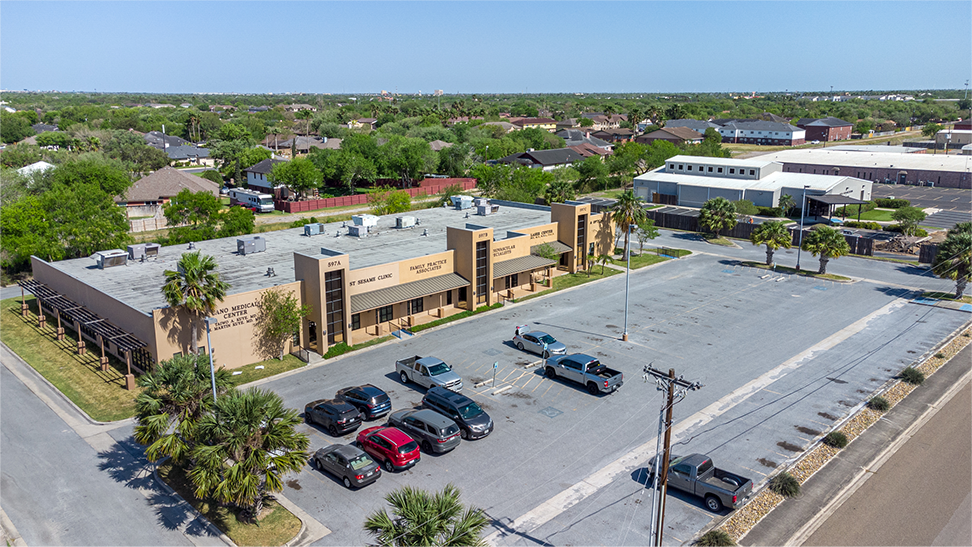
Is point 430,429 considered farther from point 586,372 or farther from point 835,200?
point 835,200

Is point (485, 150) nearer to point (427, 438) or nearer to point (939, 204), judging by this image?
point (939, 204)

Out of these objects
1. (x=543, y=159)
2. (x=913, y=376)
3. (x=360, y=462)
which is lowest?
(x=913, y=376)

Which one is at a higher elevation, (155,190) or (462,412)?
(155,190)

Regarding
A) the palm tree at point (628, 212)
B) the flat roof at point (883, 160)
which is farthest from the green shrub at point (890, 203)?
the palm tree at point (628, 212)

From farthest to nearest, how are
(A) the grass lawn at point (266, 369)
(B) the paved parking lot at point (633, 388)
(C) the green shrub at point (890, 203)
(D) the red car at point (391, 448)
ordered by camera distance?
(C) the green shrub at point (890, 203) < (A) the grass lawn at point (266, 369) < (D) the red car at point (391, 448) < (B) the paved parking lot at point (633, 388)

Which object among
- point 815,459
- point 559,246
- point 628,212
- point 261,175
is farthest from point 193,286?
point 261,175

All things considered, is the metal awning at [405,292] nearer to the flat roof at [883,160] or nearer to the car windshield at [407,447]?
the car windshield at [407,447]

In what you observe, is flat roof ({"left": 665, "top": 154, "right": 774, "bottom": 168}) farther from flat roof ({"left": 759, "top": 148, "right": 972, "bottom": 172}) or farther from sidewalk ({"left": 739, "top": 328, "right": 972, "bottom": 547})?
sidewalk ({"left": 739, "top": 328, "right": 972, "bottom": 547})
